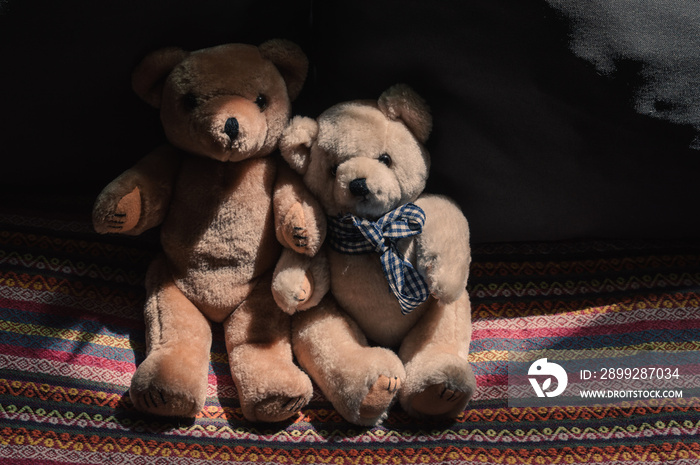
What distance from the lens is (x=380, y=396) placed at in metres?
1.12

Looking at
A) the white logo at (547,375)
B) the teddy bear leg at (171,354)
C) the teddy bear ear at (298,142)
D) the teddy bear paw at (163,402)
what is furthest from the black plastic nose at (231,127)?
the white logo at (547,375)

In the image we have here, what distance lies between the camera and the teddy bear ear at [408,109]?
119 cm

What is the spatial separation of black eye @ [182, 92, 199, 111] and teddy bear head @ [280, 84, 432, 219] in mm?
165

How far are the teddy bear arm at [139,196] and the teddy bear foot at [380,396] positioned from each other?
0.51 m

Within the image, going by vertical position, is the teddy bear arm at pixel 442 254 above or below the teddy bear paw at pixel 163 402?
above

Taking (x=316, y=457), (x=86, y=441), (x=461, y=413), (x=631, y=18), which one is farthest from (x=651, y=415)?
(x=86, y=441)

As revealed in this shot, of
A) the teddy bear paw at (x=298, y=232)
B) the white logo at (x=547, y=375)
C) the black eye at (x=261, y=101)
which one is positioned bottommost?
the white logo at (x=547, y=375)

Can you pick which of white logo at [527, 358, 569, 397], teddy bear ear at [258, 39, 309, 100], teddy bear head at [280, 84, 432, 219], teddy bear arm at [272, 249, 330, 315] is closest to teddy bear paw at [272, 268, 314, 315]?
teddy bear arm at [272, 249, 330, 315]

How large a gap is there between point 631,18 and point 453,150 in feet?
1.29

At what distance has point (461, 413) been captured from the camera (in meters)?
1.20

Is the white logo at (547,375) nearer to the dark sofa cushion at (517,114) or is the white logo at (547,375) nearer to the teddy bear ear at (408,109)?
the dark sofa cushion at (517,114)

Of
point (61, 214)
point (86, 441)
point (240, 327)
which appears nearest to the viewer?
point (86, 441)

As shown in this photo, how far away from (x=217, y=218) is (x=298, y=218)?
0.17 metres

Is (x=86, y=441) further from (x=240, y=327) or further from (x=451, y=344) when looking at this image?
(x=451, y=344)
